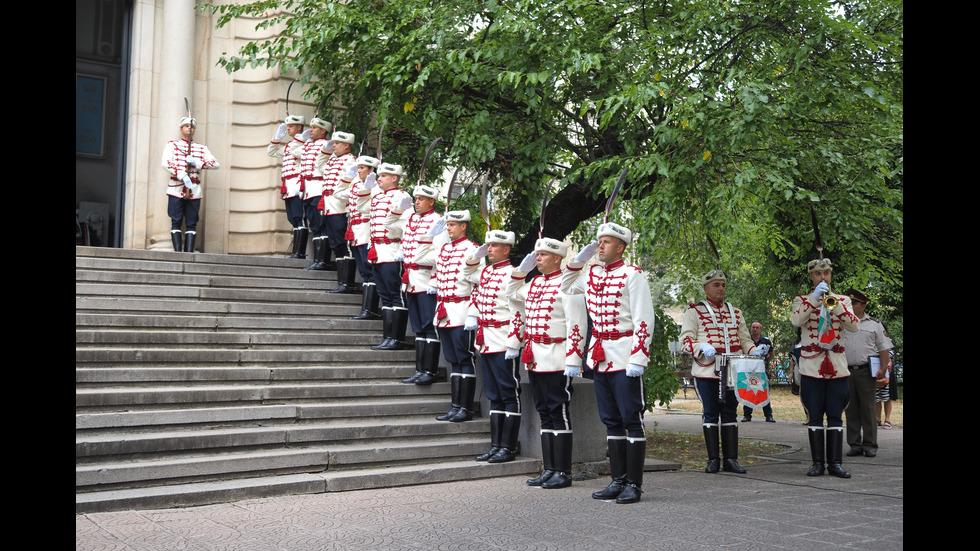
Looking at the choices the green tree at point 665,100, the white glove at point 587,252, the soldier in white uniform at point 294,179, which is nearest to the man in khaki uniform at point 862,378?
the green tree at point 665,100

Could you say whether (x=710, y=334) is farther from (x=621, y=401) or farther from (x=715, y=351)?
(x=621, y=401)

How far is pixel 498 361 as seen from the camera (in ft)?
28.5

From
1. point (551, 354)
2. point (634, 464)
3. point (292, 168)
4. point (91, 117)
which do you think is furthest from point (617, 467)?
point (91, 117)

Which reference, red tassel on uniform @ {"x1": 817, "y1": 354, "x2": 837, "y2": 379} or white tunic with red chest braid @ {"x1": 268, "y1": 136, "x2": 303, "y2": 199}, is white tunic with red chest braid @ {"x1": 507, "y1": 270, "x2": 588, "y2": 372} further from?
white tunic with red chest braid @ {"x1": 268, "y1": 136, "x2": 303, "y2": 199}

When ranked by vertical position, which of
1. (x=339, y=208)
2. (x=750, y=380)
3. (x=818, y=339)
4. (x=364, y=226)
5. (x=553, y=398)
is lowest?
(x=553, y=398)

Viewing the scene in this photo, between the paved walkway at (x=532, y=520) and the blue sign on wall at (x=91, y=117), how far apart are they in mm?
10457

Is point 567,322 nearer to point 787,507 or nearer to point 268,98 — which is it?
point 787,507

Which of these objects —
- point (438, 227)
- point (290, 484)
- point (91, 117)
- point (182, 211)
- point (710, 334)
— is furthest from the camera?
point (91, 117)

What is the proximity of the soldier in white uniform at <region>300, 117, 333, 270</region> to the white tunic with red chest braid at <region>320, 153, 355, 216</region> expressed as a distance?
0.48 m

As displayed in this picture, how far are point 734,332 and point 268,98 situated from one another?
9.70 meters

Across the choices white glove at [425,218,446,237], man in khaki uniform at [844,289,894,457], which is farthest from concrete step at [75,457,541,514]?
man in khaki uniform at [844,289,894,457]

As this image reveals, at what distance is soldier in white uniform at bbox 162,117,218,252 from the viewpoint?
13445 mm

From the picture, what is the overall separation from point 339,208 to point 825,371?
22.1ft

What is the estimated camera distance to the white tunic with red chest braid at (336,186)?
12.2m
